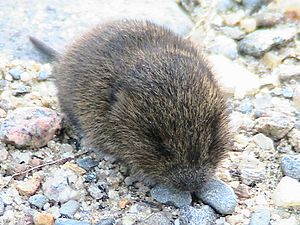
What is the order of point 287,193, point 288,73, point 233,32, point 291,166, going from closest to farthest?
point 287,193, point 291,166, point 288,73, point 233,32

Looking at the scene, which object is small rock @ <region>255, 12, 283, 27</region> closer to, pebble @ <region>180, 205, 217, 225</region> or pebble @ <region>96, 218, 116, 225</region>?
pebble @ <region>180, 205, 217, 225</region>

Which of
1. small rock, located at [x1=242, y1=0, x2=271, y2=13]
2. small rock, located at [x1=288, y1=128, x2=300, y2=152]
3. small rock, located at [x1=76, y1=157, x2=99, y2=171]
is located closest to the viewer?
small rock, located at [x1=76, y1=157, x2=99, y2=171]

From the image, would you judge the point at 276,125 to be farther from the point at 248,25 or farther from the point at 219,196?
the point at 248,25

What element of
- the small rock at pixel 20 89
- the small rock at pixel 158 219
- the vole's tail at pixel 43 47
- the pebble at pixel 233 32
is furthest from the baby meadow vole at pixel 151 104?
the pebble at pixel 233 32

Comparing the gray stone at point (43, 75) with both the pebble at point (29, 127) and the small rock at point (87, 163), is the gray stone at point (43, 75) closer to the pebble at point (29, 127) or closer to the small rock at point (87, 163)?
the pebble at point (29, 127)

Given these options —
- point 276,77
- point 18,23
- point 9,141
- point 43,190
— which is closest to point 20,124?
point 9,141

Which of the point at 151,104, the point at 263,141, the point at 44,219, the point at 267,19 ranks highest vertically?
the point at 151,104

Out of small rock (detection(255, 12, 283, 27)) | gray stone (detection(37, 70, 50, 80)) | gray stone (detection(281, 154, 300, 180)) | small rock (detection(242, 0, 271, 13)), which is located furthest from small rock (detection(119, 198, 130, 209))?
small rock (detection(242, 0, 271, 13))

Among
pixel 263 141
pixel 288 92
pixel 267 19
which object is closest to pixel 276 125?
pixel 263 141
